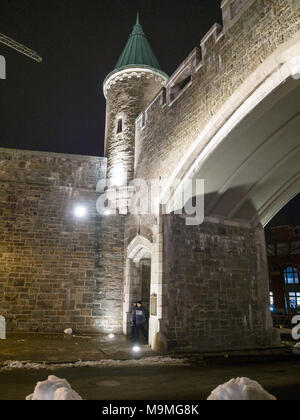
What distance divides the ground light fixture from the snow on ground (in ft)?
21.1

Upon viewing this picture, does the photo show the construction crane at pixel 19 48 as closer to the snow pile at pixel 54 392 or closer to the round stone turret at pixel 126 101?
the round stone turret at pixel 126 101

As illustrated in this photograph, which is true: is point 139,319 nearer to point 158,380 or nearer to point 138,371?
point 138,371

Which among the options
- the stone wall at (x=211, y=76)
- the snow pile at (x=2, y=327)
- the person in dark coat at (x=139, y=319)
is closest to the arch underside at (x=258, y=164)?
the stone wall at (x=211, y=76)

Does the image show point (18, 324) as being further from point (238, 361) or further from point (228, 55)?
point (228, 55)

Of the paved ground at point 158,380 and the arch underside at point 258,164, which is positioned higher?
the arch underside at point 258,164

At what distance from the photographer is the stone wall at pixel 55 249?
11.1 m

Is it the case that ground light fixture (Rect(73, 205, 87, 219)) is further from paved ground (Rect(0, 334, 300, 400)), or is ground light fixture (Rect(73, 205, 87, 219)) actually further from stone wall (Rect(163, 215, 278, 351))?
paved ground (Rect(0, 334, 300, 400))

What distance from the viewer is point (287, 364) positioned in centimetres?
713

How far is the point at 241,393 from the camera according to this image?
3.23 metres

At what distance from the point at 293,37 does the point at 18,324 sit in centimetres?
1136

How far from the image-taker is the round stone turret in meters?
12.7

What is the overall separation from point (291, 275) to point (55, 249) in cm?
1926

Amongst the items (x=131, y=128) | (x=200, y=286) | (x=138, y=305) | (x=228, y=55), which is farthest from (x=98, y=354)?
(x=131, y=128)

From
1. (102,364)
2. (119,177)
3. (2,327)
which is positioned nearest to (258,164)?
(119,177)
